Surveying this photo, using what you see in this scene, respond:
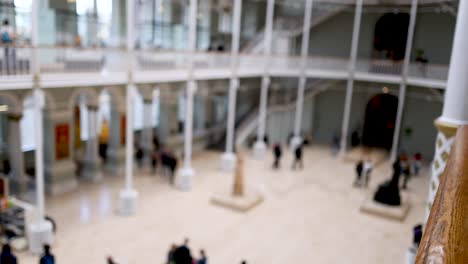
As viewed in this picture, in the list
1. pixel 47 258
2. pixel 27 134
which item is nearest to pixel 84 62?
pixel 27 134

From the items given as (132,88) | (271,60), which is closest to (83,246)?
(132,88)

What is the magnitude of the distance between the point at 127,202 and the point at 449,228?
41.5 feet

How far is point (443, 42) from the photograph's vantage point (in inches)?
806

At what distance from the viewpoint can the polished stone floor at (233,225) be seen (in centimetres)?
1080

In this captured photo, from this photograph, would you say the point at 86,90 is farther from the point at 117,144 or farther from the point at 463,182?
the point at 463,182

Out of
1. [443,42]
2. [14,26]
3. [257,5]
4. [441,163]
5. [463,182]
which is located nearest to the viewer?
[463,182]

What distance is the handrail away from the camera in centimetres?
85

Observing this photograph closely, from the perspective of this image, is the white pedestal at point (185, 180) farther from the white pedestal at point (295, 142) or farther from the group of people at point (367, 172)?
the white pedestal at point (295, 142)

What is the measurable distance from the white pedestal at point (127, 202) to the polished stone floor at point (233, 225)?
30cm

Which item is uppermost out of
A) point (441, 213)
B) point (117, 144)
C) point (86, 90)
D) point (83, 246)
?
point (441, 213)

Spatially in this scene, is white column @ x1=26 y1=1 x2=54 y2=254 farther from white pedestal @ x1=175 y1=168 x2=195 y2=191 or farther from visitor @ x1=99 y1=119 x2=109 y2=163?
visitor @ x1=99 y1=119 x2=109 y2=163

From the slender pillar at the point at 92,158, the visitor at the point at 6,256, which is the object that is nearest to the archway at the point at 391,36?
the slender pillar at the point at 92,158

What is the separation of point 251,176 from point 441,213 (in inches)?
650

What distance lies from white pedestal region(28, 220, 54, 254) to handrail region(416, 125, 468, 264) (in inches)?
427
